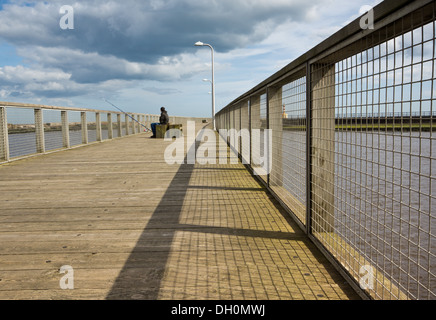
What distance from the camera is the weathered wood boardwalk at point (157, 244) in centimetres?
226

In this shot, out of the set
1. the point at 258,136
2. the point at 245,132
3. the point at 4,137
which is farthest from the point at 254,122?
the point at 4,137

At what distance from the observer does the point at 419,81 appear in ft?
4.91

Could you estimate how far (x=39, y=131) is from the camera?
32.1 feet

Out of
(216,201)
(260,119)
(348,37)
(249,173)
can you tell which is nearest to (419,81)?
(348,37)

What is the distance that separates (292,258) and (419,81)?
156cm

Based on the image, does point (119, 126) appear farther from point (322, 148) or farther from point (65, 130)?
point (322, 148)

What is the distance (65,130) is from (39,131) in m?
1.76

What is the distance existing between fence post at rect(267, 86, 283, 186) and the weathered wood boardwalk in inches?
10.5

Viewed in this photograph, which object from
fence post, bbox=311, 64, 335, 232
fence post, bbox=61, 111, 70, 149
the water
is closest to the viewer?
fence post, bbox=311, 64, 335, 232

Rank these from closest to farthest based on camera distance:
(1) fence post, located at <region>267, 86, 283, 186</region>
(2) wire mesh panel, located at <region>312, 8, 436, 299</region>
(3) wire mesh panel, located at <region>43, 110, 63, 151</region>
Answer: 1. (2) wire mesh panel, located at <region>312, 8, 436, 299</region>
2. (1) fence post, located at <region>267, 86, 283, 186</region>
3. (3) wire mesh panel, located at <region>43, 110, 63, 151</region>

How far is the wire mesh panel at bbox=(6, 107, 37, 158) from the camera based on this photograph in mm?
→ 8383

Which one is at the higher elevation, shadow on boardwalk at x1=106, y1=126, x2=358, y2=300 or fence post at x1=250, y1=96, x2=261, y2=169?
fence post at x1=250, y1=96, x2=261, y2=169

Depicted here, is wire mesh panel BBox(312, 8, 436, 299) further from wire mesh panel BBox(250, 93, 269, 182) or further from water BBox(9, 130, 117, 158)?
water BBox(9, 130, 117, 158)

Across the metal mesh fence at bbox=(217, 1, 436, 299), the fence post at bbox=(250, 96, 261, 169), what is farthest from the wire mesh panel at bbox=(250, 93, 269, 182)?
the metal mesh fence at bbox=(217, 1, 436, 299)
